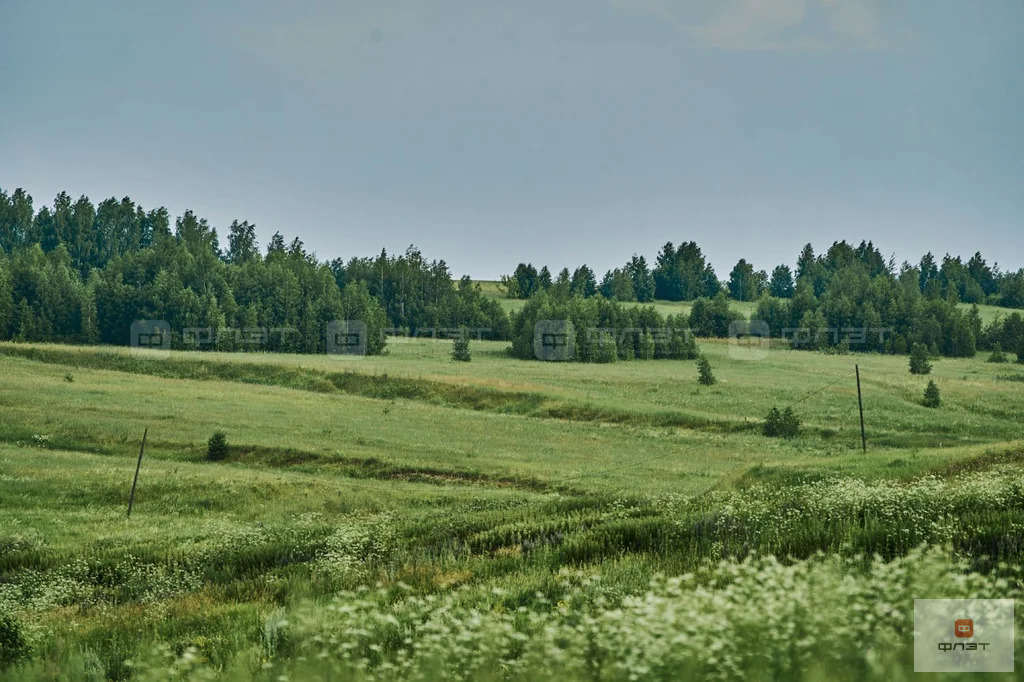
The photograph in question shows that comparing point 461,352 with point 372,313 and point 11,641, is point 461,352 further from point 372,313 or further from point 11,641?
point 11,641

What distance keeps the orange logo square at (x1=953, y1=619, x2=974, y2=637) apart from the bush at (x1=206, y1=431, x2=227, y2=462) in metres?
45.1

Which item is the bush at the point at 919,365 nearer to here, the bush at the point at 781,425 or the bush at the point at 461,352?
the bush at the point at 781,425

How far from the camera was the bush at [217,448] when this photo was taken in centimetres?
4700

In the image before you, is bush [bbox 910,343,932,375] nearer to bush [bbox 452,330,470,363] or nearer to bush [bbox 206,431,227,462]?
bush [bbox 452,330,470,363]

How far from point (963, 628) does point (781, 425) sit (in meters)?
54.2

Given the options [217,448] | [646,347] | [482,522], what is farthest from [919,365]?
[482,522]

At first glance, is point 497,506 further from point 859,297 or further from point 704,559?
point 859,297

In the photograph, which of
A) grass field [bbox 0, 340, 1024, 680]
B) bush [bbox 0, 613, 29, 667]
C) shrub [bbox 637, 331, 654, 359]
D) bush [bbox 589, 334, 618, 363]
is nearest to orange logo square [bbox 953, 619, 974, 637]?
grass field [bbox 0, 340, 1024, 680]

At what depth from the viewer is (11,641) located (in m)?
12.5

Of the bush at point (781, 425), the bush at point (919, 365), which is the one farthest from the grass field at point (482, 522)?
the bush at point (919, 365)

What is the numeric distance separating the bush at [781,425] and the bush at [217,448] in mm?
35769

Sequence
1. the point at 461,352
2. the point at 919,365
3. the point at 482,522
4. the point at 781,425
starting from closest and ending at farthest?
the point at 482,522 → the point at 781,425 → the point at 919,365 → the point at 461,352

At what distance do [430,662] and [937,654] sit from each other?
392cm

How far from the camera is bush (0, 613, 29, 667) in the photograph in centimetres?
1191
